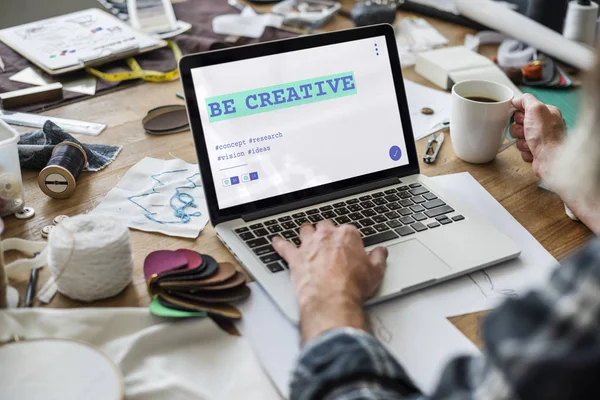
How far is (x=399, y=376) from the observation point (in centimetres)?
Result: 70

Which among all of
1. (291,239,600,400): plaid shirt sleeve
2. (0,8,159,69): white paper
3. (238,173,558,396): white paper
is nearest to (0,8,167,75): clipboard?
(0,8,159,69): white paper

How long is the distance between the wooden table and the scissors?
13 millimetres

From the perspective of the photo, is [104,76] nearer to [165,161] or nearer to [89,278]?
[165,161]

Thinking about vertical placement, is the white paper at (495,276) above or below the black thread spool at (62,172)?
below

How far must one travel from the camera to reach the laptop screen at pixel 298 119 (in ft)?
3.25

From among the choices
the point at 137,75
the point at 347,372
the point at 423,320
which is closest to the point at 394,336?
the point at 423,320

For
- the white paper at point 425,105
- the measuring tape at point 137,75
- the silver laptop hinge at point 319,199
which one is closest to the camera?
the silver laptop hinge at point 319,199

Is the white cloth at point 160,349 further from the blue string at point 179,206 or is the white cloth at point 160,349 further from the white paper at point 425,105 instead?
the white paper at point 425,105

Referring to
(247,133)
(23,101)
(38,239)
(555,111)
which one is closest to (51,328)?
(38,239)

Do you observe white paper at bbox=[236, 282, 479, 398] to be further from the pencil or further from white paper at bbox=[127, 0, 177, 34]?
white paper at bbox=[127, 0, 177, 34]

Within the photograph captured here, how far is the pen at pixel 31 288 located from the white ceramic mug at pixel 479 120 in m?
0.74

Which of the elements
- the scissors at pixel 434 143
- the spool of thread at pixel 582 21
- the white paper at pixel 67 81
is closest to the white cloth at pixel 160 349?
the scissors at pixel 434 143

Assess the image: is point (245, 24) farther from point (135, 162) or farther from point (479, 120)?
point (479, 120)

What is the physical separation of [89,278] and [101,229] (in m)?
0.06
